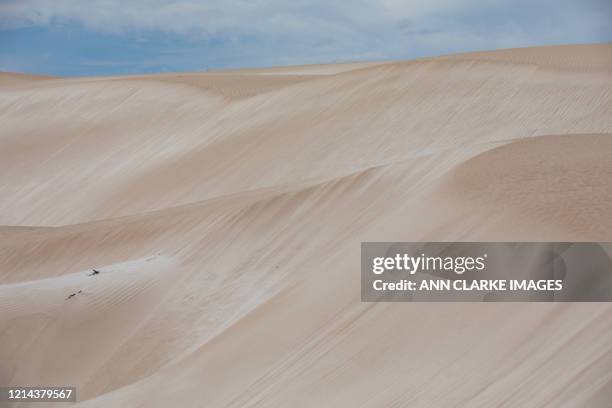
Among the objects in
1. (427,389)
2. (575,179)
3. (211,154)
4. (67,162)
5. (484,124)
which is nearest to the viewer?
(427,389)

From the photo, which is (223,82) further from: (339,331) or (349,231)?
(339,331)

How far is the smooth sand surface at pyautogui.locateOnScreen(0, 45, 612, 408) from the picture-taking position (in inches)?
321

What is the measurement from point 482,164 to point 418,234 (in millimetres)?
1988

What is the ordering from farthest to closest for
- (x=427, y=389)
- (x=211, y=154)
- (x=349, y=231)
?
(x=211, y=154) → (x=349, y=231) → (x=427, y=389)

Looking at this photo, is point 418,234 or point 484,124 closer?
point 418,234

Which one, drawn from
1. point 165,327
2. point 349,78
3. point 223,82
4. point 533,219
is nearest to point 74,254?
point 165,327

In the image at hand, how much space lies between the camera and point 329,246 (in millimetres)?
12359

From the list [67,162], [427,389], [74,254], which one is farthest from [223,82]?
[427,389]

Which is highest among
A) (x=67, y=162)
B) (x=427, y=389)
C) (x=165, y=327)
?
(x=67, y=162)

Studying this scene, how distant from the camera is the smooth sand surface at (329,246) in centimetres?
815

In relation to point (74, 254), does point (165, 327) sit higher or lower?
lower

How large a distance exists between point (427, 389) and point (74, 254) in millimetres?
9771

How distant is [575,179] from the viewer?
10.7m

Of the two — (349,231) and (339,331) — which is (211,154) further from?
(339,331)
